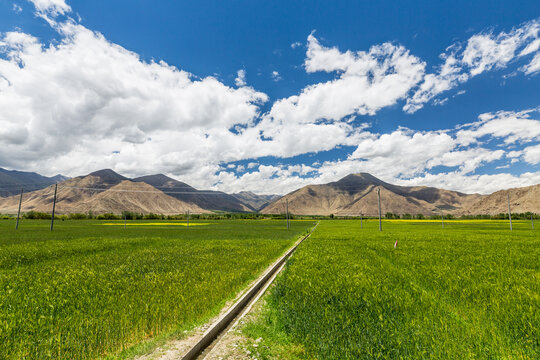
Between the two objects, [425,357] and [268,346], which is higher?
[425,357]

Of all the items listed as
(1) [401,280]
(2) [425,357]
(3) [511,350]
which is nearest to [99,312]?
(2) [425,357]

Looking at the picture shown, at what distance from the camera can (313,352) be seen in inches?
219

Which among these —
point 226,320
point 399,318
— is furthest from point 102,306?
point 399,318

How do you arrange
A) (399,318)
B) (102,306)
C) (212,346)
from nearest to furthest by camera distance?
(212,346) < (399,318) < (102,306)

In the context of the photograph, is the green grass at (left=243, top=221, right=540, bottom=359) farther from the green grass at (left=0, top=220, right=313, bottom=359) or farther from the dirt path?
the green grass at (left=0, top=220, right=313, bottom=359)

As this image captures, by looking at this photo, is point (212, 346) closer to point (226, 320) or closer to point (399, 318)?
point (226, 320)

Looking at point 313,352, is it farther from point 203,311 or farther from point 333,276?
point 333,276

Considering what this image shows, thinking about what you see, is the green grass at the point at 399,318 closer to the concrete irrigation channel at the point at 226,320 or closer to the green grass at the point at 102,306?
the concrete irrigation channel at the point at 226,320

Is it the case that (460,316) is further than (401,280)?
No

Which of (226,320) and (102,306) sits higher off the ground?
(102,306)

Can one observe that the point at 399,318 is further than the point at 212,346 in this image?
Yes

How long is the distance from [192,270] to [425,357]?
11.8 m

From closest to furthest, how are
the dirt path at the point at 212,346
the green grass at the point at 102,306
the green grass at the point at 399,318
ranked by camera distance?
the green grass at the point at 399,318
the dirt path at the point at 212,346
the green grass at the point at 102,306

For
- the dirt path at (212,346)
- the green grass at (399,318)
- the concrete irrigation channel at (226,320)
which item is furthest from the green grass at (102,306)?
the green grass at (399,318)
